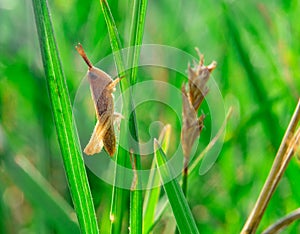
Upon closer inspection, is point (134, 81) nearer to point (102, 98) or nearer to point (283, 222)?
point (102, 98)

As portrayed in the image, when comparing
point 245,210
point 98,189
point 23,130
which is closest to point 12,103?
point 23,130

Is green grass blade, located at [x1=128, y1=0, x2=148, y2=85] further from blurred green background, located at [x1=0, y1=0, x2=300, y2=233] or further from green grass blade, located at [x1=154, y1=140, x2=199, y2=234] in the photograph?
blurred green background, located at [x1=0, y1=0, x2=300, y2=233]

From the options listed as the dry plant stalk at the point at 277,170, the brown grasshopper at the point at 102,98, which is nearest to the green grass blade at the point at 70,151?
the brown grasshopper at the point at 102,98

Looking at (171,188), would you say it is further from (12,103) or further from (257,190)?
Result: (12,103)

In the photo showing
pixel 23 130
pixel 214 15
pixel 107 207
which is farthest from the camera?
pixel 214 15

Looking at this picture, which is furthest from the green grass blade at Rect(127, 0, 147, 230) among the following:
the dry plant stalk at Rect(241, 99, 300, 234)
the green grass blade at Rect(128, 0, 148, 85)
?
the dry plant stalk at Rect(241, 99, 300, 234)

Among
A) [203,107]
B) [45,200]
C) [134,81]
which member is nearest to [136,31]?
[134,81]
